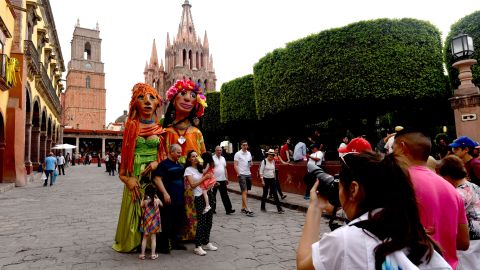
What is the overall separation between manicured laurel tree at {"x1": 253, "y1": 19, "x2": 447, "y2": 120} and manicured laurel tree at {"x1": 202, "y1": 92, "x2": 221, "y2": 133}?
44.3 feet

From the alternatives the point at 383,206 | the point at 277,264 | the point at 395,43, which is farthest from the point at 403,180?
the point at 395,43

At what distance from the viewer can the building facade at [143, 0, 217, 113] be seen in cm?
6406

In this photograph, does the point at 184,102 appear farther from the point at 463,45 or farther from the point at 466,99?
the point at 466,99

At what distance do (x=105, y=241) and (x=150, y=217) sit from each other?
150cm

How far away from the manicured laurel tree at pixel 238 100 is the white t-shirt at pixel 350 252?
20.4 meters

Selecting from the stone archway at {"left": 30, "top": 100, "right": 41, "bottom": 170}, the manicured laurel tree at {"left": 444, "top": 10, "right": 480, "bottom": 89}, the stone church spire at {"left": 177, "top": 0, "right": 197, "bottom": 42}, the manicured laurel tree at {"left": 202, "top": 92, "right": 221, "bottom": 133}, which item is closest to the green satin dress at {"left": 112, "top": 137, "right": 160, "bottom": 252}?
the manicured laurel tree at {"left": 444, "top": 10, "right": 480, "bottom": 89}

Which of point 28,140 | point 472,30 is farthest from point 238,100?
point 472,30

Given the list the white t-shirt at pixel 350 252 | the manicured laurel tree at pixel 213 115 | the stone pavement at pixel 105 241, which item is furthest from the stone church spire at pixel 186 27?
the white t-shirt at pixel 350 252

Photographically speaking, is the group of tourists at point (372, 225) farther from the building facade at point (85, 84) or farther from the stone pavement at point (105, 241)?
the building facade at point (85, 84)

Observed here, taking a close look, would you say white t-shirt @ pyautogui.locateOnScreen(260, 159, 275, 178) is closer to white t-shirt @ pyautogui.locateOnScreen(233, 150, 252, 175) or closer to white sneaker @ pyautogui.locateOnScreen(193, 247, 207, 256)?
white t-shirt @ pyautogui.locateOnScreen(233, 150, 252, 175)

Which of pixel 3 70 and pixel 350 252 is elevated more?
pixel 3 70

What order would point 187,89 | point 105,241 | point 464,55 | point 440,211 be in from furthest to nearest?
point 464,55 < point 187,89 < point 105,241 < point 440,211

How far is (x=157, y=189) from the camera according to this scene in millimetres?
4629

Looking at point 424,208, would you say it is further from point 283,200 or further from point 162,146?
point 283,200
